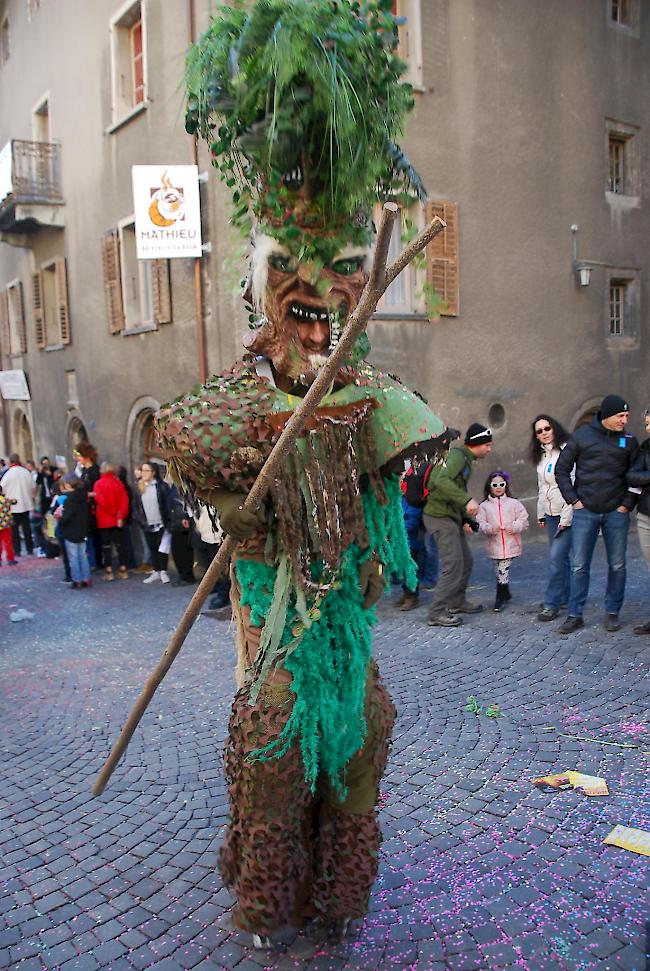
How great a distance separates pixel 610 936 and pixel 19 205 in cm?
1419

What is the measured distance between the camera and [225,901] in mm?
2730

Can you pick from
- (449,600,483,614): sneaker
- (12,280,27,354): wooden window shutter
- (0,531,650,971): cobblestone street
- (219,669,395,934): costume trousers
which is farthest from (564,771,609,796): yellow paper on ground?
(12,280,27,354): wooden window shutter

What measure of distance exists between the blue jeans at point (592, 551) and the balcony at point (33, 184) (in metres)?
11.4

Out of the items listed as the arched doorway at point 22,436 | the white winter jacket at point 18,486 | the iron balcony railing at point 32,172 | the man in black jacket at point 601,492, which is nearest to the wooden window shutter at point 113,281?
the iron balcony railing at point 32,172

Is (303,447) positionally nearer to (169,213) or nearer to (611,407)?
(611,407)

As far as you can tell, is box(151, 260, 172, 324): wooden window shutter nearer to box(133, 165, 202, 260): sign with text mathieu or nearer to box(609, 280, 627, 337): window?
box(133, 165, 202, 260): sign with text mathieu

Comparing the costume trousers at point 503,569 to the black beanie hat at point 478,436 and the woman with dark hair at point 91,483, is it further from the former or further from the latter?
the woman with dark hair at point 91,483

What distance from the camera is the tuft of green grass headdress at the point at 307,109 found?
200cm

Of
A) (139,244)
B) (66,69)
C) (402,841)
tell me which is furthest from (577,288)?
(402,841)

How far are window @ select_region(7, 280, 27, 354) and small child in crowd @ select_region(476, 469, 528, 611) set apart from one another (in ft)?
43.1

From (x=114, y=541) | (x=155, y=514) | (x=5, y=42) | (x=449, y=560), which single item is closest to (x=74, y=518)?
(x=155, y=514)

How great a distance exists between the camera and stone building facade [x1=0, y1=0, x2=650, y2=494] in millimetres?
10164

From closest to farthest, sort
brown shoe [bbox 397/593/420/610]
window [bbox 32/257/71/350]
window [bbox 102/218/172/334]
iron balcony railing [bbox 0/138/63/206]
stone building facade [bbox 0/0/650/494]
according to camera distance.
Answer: brown shoe [bbox 397/593/420/610] < stone building facade [bbox 0/0/650/494] < window [bbox 102/218/172/334] < iron balcony railing [bbox 0/138/63/206] < window [bbox 32/257/71/350]

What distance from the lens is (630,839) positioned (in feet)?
9.77
